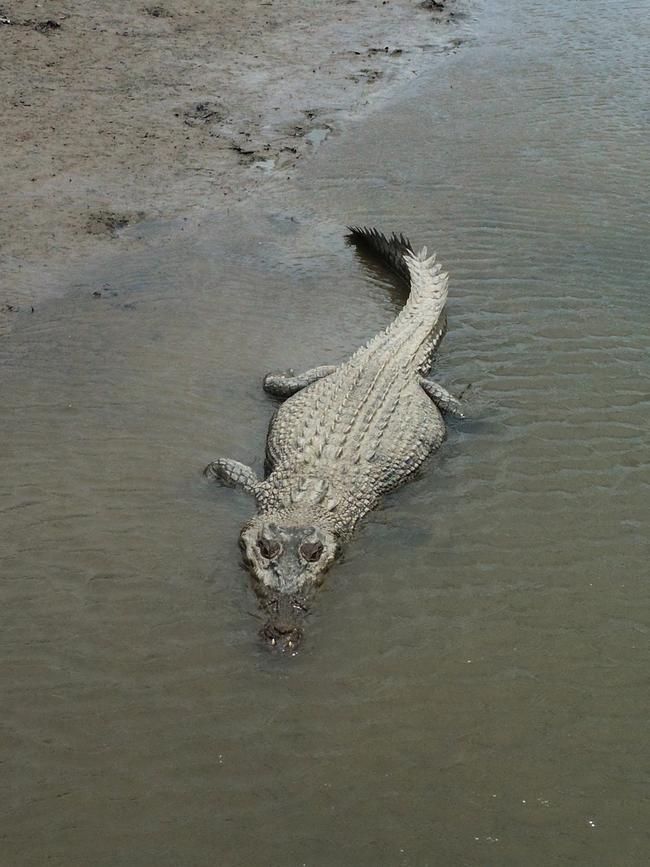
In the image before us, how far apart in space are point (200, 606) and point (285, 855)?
61.0 inches

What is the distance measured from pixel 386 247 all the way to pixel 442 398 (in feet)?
7.50

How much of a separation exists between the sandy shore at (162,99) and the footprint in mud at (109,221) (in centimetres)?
2

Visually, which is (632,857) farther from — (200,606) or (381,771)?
(200,606)

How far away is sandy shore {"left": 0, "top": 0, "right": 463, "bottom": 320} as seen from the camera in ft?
29.8

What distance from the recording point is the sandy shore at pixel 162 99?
9078 mm

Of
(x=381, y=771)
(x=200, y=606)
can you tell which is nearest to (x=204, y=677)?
(x=200, y=606)

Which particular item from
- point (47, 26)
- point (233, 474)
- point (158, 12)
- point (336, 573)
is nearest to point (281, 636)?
point (336, 573)

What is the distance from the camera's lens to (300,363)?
736 cm

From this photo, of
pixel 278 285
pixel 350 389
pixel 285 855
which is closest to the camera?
pixel 285 855

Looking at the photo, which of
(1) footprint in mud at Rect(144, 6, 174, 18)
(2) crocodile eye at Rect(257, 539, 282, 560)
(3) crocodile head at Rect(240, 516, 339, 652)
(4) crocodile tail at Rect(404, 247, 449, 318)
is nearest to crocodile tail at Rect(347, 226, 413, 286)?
A: (4) crocodile tail at Rect(404, 247, 449, 318)

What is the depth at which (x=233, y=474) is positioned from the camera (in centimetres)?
597

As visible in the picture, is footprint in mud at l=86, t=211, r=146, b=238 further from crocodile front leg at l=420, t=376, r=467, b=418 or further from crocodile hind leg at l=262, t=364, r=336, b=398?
crocodile front leg at l=420, t=376, r=467, b=418

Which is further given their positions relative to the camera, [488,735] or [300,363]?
[300,363]

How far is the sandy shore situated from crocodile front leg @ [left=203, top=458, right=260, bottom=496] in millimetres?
2629
